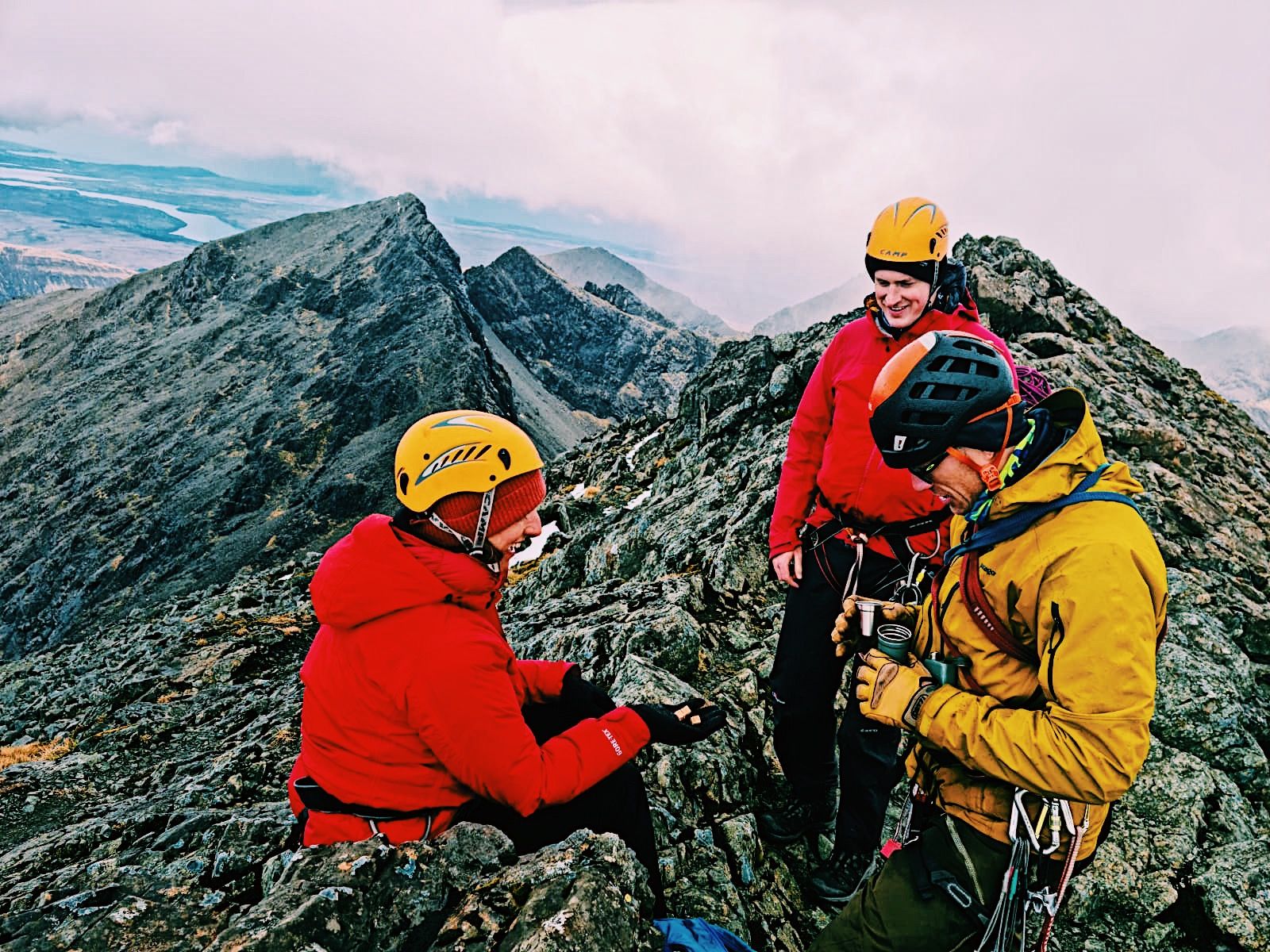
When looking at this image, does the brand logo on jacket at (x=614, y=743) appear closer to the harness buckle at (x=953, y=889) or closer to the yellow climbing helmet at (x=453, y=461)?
the yellow climbing helmet at (x=453, y=461)

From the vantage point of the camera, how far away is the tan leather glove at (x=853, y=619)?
493 centimetres

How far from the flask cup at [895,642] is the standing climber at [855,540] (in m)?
1.45

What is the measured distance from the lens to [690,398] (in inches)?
1187

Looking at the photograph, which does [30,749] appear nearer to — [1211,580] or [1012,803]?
[1012,803]

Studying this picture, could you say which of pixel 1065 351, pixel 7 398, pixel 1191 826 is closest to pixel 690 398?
pixel 1065 351

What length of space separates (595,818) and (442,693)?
1866 millimetres

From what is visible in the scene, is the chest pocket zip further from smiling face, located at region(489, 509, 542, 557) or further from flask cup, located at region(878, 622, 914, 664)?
smiling face, located at region(489, 509, 542, 557)

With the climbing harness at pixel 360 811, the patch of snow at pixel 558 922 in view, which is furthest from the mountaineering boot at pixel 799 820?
the climbing harness at pixel 360 811

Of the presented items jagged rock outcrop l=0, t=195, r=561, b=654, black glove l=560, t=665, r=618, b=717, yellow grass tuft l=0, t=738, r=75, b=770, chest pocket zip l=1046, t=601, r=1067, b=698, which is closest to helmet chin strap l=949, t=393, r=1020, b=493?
chest pocket zip l=1046, t=601, r=1067, b=698

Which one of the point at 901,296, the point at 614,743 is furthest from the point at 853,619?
the point at 901,296

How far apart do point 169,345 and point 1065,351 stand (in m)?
101

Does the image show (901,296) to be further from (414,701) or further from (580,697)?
(414,701)

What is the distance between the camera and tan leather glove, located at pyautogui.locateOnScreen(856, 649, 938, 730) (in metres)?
4.07

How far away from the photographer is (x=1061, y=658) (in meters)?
3.41
